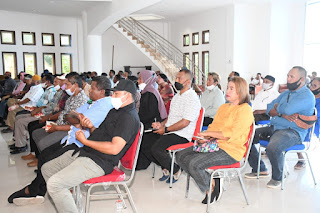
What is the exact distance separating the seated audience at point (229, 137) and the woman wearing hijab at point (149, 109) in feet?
3.44

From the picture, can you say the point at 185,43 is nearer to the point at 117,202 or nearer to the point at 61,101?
the point at 61,101

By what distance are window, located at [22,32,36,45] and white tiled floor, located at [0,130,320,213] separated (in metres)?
10.9

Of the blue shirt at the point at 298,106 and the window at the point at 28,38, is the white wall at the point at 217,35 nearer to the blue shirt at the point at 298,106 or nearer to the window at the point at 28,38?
the window at the point at 28,38

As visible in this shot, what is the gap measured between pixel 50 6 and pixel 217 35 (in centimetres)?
688

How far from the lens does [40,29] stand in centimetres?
1362

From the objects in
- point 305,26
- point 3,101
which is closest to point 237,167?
point 3,101

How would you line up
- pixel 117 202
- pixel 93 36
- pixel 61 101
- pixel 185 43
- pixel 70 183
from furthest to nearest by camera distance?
1. pixel 185 43
2. pixel 93 36
3. pixel 61 101
4. pixel 117 202
5. pixel 70 183

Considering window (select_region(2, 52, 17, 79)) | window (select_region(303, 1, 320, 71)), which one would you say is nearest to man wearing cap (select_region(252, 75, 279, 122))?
A: window (select_region(303, 1, 320, 71))

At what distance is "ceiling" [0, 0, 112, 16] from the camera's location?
10773 millimetres

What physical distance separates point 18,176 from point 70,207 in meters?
1.85

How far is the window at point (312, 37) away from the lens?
40.4 feet

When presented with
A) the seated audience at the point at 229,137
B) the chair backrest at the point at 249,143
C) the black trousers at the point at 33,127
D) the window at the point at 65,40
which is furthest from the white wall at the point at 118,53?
the chair backrest at the point at 249,143

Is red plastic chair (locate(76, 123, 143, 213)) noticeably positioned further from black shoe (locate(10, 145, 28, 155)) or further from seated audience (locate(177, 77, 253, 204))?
black shoe (locate(10, 145, 28, 155))

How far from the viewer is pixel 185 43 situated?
16016 mm
